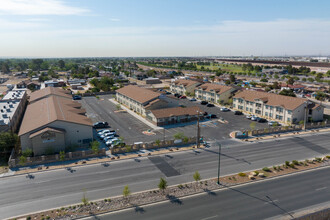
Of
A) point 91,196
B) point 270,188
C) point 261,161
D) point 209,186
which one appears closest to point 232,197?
point 209,186

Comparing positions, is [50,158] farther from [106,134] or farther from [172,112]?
[172,112]

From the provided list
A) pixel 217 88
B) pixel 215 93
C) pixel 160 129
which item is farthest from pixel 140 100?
pixel 217 88

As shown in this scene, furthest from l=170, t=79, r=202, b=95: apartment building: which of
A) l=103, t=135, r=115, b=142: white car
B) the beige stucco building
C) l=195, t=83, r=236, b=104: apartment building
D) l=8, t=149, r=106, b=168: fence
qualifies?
l=8, t=149, r=106, b=168: fence

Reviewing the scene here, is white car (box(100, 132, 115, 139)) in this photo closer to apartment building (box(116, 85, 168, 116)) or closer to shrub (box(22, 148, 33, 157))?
shrub (box(22, 148, 33, 157))

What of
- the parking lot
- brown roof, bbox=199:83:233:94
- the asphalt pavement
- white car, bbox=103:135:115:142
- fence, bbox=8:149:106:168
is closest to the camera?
the asphalt pavement

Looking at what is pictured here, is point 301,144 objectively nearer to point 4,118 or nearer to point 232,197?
point 232,197

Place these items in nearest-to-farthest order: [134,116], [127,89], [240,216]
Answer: [240,216] < [134,116] < [127,89]
